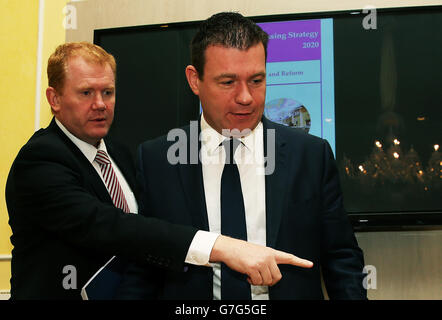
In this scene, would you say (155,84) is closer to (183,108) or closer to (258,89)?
(183,108)

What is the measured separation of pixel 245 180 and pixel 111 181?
1.74ft

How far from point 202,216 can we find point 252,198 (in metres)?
0.17

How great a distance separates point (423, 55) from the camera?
2076 millimetres

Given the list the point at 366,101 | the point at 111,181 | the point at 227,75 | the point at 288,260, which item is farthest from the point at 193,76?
the point at 366,101

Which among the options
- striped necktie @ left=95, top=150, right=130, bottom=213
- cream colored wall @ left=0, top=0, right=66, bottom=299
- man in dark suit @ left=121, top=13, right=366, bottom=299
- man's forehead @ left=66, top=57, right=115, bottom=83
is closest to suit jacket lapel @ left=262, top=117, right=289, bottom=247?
man in dark suit @ left=121, top=13, right=366, bottom=299

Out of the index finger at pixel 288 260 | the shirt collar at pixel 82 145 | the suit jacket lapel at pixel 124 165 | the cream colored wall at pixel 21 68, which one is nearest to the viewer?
the index finger at pixel 288 260

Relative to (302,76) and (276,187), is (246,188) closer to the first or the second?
(276,187)

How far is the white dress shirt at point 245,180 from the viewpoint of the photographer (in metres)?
1.33

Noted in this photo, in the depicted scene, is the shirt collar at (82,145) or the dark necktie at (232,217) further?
the shirt collar at (82,145)

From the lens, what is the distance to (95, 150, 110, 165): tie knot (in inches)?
64.1

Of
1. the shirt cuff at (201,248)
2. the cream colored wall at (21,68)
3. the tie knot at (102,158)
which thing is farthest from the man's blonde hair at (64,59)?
the cream colored wall at (21,68)

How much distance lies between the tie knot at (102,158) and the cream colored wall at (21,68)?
1057 mm

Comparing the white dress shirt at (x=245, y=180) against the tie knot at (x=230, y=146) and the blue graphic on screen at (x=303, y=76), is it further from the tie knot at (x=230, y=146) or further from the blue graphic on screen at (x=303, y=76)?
the blue graphic on screen at (x=303, y=76)
